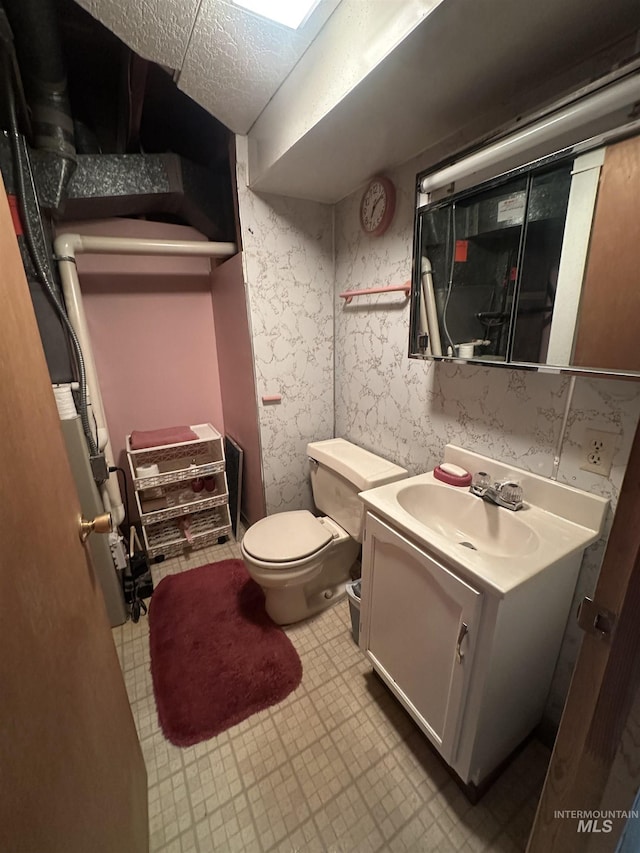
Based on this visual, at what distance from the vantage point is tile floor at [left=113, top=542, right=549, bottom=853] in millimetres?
993

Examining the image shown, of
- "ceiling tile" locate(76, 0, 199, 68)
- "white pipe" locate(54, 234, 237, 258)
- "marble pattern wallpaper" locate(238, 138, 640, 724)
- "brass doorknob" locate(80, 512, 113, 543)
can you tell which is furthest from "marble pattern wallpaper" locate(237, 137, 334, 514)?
"brass doorknob" locate(80, 512, 113, 543)

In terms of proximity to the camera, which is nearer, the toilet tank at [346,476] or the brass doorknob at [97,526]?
the brass doorknob at [97,526]

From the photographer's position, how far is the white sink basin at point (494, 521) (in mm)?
876

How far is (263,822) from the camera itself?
3.37ft

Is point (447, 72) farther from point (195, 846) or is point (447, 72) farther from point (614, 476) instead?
point (195, 846)

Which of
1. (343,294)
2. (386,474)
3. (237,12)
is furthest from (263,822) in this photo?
(237,12)

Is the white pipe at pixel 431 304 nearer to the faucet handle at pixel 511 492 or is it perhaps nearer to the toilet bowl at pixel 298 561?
the faucet handle at pixel 511 492

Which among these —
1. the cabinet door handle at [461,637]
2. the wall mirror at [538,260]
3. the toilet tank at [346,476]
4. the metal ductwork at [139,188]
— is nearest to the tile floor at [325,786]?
the cabinet door handle at [461,637]

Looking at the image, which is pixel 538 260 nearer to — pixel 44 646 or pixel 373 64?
pixel 373 64

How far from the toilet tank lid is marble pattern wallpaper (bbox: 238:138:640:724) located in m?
0.09

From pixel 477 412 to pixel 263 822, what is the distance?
148cm

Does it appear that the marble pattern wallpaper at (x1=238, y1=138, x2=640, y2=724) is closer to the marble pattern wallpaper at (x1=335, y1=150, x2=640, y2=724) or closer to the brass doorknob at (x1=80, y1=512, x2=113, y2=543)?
the marble pattern wallpaper at (x1=335, y1=150, x2=640, y2=724)

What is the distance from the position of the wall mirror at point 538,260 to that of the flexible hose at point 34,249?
1448 millimetres

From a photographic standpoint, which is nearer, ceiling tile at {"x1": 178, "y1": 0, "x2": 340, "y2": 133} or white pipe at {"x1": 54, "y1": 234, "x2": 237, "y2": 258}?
ceiling tile at {"x1": 178, "y1": 0, "x2": 340, "y2": 133}
